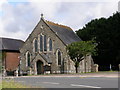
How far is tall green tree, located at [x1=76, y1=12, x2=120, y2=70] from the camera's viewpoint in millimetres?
61019

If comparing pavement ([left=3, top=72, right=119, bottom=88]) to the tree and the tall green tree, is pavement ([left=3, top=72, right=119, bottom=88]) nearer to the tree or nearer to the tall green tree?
the tree

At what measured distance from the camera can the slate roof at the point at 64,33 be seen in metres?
56.2

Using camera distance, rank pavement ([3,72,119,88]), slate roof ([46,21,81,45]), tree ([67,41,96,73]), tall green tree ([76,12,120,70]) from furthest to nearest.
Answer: tall green tree ([76,12,120,70]), slate roof ([46,21,81,45]), tree ([67,41,96,73]), pavement ([3,72,119,88])

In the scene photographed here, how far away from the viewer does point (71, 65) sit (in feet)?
176

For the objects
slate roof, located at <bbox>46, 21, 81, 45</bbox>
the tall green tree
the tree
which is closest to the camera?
the tree

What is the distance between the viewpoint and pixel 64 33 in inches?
2384

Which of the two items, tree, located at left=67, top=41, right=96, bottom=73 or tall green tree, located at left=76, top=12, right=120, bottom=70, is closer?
tree, located at left=67, top=41, right=96, bottom=73

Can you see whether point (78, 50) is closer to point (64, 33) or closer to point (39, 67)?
point (39, 67)

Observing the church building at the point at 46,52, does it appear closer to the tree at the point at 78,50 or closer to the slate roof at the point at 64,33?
the slate roof at the point at 64,33

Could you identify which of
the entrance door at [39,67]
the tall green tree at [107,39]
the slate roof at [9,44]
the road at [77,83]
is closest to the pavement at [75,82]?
the road at [77,83]

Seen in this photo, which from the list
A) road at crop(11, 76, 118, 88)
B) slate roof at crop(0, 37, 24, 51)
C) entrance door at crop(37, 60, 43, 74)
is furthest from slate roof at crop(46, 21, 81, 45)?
road at crop(11, 76, 118, 88)

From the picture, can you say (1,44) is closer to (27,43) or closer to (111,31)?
(27,43)

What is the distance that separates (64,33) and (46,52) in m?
7.18

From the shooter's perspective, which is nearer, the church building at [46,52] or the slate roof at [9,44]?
the church building at [46,52]
